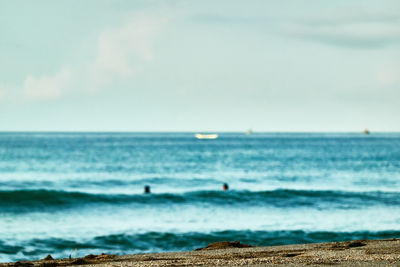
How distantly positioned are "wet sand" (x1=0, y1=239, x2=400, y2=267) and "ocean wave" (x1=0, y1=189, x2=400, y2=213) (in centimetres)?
1400

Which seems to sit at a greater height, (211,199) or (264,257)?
(264,257)

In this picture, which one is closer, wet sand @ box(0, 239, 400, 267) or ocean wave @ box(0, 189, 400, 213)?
wet sand @ box(0, 239, 400, 267)

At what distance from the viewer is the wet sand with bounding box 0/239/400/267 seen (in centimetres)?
838

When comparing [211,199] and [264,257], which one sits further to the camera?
[211,199]

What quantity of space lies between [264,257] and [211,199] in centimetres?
1919

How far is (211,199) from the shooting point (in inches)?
1126

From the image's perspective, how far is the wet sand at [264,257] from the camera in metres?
8.38

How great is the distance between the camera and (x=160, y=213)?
75.7 feet

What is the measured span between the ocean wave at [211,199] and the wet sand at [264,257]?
13997mm

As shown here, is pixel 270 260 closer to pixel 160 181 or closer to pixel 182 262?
pixel 182 262

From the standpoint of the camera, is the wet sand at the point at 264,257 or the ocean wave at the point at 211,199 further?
the ocean wave at the point at 211,199

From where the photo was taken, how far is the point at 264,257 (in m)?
9.48

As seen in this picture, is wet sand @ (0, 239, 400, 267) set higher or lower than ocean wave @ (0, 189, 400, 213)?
higher

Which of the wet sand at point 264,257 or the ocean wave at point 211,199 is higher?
the wet sand at point 264,257
